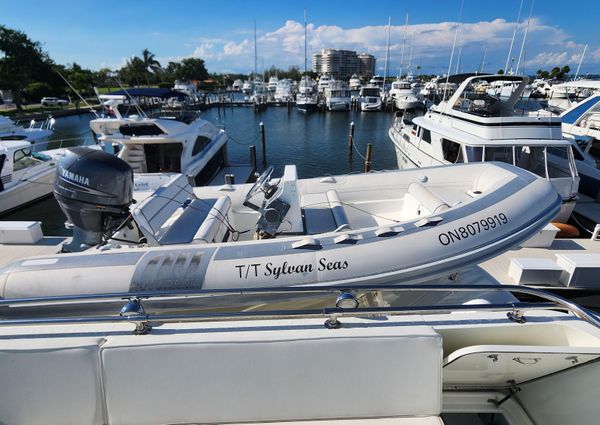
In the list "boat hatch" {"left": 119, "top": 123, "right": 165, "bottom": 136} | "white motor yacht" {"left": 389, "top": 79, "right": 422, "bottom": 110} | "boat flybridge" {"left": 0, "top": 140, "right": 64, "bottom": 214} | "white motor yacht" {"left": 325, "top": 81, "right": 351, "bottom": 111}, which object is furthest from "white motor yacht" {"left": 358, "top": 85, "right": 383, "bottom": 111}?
"boat flybridge" {"left": 0, "top": 140, "right": 64, "bottom": 214}

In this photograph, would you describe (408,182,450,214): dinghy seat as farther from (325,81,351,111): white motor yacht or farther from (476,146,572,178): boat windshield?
(325,81,351,111): white motor yacht

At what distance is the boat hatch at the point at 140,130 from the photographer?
9883 millimetres

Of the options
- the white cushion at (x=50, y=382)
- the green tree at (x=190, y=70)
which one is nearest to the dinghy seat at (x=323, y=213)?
the white cushion at (x=50, y=382)

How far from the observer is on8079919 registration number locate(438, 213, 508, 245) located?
3.05m

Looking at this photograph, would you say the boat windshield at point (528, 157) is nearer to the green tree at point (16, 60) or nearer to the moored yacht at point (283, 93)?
the moored yacht at point (283, 93)

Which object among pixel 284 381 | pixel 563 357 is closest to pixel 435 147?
pixel 563 357

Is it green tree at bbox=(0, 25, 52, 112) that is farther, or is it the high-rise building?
the high-rise building

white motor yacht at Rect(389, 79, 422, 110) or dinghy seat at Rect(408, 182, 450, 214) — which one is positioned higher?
white motor yacht at Rect(389, 79, 422, 110)

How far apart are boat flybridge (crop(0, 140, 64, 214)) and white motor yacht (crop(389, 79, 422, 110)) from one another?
29923 mm

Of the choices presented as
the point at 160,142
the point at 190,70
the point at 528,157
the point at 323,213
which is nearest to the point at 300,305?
the point at 323,213

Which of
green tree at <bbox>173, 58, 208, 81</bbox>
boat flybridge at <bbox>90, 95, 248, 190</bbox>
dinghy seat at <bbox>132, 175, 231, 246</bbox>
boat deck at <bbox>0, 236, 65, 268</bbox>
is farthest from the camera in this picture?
green tree at <bbox>173, 58, 208, 81</bbox>

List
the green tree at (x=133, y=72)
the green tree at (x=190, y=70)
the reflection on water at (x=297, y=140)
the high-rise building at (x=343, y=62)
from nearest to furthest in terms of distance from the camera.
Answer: the reflection on water at (x=297, y=140) → the green tree at (x=133, y=72) → the green tree at (x=190, y=70) → the high-rise building at (x=343, y=62)

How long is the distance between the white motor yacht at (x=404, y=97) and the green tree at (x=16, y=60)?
36.5 metres

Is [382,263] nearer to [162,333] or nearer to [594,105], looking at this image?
[162,333]
